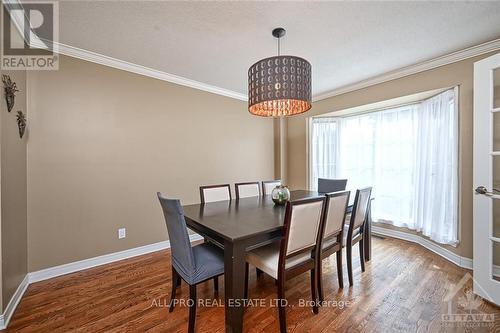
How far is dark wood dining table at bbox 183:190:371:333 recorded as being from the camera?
133cm

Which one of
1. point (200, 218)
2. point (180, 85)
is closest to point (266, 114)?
point (200, 218)

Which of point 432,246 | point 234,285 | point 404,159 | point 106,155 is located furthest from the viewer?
point 404,159

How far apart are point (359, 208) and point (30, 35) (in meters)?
3.63

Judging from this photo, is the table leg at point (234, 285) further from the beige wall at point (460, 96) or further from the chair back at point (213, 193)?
the beige wall at point (460, 96)

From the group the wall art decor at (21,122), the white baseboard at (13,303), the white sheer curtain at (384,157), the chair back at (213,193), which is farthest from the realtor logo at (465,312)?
the wall art decor at (21,122)

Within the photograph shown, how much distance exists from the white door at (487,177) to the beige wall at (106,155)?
3.05 m

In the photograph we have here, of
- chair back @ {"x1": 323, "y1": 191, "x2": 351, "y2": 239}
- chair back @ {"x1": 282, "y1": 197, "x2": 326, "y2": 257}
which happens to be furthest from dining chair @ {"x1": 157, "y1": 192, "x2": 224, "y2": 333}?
chair back @ {"x1": 323, "y1": 191, "x2": 351, "y2": 239}

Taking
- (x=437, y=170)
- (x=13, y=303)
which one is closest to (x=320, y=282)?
(x=437, y=170)

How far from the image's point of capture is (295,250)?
5.02 ft

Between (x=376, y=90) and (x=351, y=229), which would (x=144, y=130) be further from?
(x=376, y=90)

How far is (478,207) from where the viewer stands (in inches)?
73.9

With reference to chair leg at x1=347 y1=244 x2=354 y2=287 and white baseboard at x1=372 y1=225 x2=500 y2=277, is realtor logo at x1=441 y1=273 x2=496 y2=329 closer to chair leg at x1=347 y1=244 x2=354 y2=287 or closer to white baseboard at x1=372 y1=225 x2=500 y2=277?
white baseboard at x1=372 y1=225 x2=500 y2=277

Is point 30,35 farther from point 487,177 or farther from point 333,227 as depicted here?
point 487,177

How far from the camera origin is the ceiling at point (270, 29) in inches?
67.4
